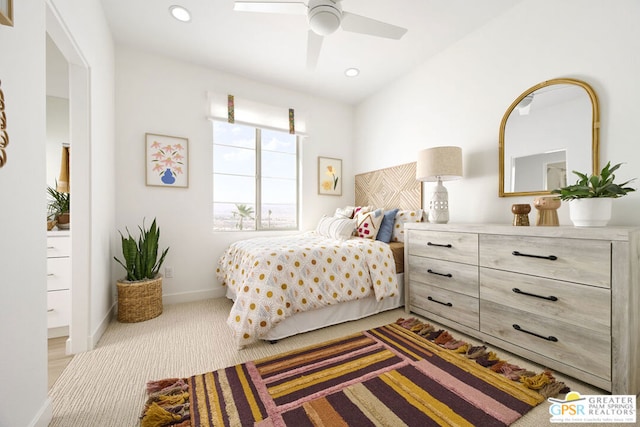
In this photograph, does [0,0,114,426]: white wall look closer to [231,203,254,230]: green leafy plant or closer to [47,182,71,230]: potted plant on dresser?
[47,182,71,230]: potted plant on dresser

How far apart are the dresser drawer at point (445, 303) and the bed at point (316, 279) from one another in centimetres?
19

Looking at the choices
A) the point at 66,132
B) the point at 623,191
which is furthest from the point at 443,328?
the point at 66,132

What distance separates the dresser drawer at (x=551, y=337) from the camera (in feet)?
4.47

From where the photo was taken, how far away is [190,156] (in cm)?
302

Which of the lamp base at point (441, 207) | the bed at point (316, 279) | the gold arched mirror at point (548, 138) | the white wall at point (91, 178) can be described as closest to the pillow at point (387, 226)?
the bed at point (316, 279)

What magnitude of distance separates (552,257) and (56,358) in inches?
127

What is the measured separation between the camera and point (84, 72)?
1845 mm

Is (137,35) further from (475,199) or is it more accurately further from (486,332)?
(486,332)

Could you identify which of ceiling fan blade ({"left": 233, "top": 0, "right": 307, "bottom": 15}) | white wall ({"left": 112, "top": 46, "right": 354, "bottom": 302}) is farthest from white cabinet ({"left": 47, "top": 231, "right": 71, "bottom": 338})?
ceiling fan blade ({"left": 233, "top": 0, "right": 307, "bottom": 15})

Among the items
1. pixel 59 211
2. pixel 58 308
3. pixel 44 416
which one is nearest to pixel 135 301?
pixel 58 308

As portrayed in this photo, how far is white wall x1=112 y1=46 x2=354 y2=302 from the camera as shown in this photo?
2721mm

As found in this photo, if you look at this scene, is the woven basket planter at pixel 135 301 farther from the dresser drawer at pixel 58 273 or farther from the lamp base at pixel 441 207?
the lamp base at pixel 441 207

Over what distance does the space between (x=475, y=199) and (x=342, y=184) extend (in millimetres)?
1955

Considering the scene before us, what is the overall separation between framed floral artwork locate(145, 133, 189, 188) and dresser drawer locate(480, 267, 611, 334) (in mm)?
3093
